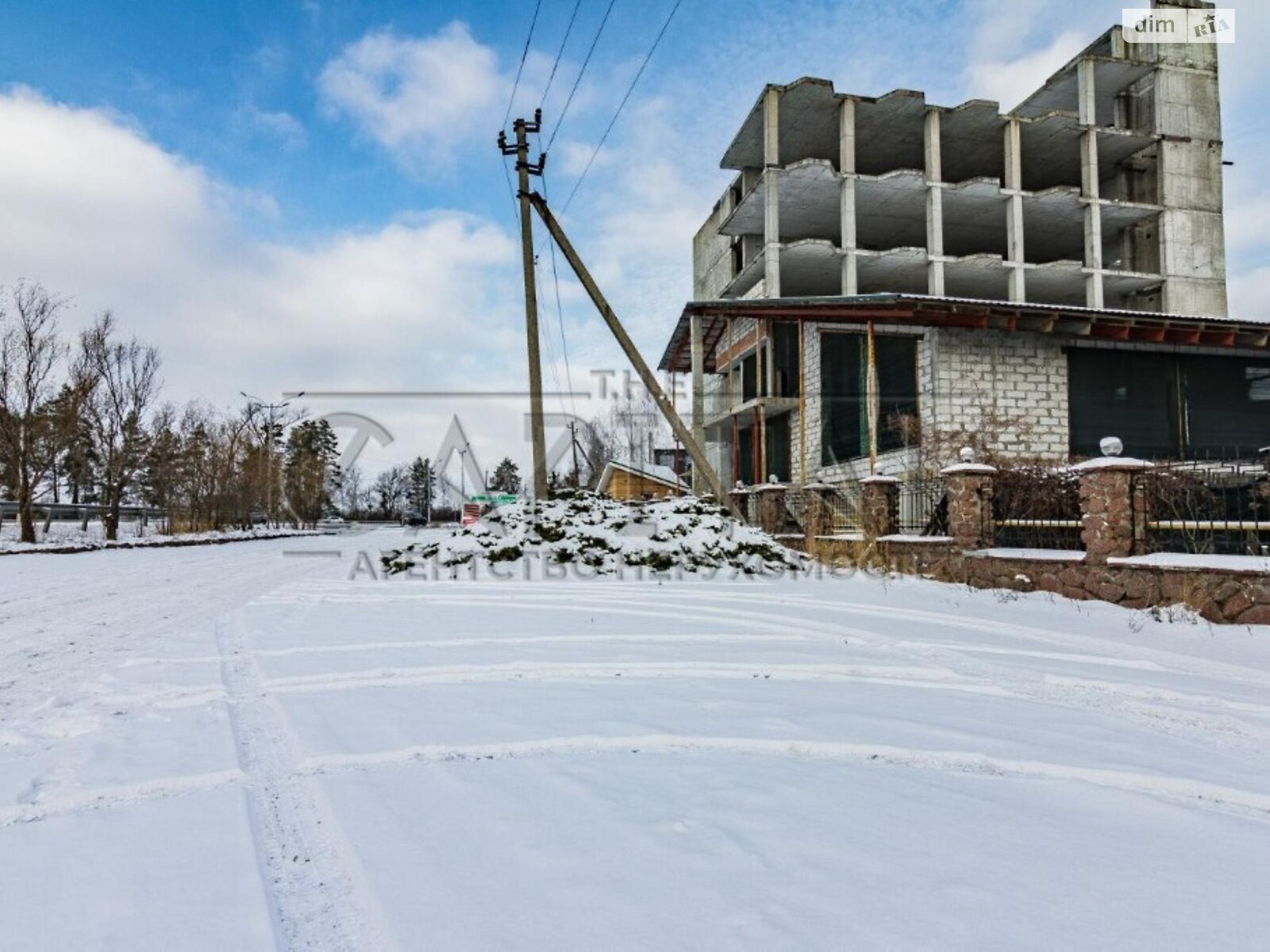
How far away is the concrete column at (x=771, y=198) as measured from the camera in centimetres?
1984

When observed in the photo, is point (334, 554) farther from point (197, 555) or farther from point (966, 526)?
point (966, 526)

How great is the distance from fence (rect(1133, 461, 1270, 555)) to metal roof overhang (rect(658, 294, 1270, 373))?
20.3ft

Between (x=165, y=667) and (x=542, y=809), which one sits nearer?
(x=542, y=809)

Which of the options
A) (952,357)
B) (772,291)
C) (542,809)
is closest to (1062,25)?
(772,291)

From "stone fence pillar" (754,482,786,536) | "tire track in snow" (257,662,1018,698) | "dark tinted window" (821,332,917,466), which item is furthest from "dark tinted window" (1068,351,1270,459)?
"tire track in snow" (257,662,1018,698)

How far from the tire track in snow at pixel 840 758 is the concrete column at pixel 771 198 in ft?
60.9

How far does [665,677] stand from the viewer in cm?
376

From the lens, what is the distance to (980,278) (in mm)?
22156

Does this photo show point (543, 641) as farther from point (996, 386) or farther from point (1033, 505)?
point (996, 386)

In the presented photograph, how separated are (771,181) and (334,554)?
16621mm

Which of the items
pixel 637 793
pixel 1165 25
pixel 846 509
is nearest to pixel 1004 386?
pixel 846 509

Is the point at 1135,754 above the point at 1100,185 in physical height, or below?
below

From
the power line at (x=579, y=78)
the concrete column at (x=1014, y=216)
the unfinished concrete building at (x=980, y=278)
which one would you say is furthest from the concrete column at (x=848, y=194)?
the power line at (x=579, y=78)

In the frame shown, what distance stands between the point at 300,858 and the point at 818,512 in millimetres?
10611
